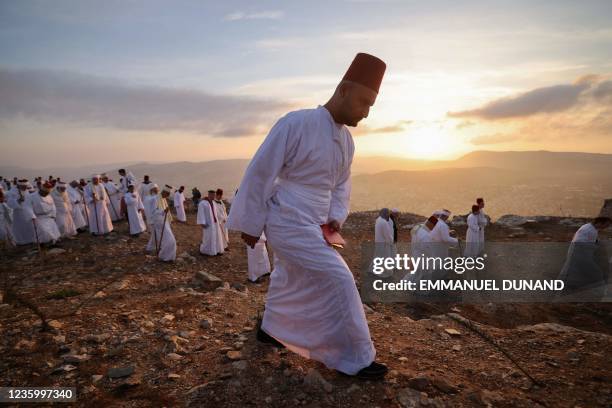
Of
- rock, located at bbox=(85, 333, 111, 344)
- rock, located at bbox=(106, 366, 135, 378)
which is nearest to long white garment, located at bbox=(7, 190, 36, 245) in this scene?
rock, located at bbox=(85, 333, 111, 344)

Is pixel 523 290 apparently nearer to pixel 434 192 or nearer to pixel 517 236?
pixel 517 236

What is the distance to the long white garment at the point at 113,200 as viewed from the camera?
1449 centimetres

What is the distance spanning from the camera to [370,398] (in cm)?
242

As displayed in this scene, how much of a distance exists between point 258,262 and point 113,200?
968 cm

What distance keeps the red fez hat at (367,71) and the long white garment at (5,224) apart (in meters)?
11.5

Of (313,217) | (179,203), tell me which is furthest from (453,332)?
(179,203)

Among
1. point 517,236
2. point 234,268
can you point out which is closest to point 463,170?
point 517,236

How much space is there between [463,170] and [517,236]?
10561cm

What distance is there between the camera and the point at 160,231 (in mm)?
9461

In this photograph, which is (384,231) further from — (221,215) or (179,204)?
(179,204)

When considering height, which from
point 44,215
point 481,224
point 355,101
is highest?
point 355,101

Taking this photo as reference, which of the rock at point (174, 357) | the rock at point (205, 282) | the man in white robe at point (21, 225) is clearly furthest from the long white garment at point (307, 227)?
the man in white robe at point (21, 225)

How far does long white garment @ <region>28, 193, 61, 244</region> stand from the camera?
1001 cm

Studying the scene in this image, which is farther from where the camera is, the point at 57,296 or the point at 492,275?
the point at 492,275
